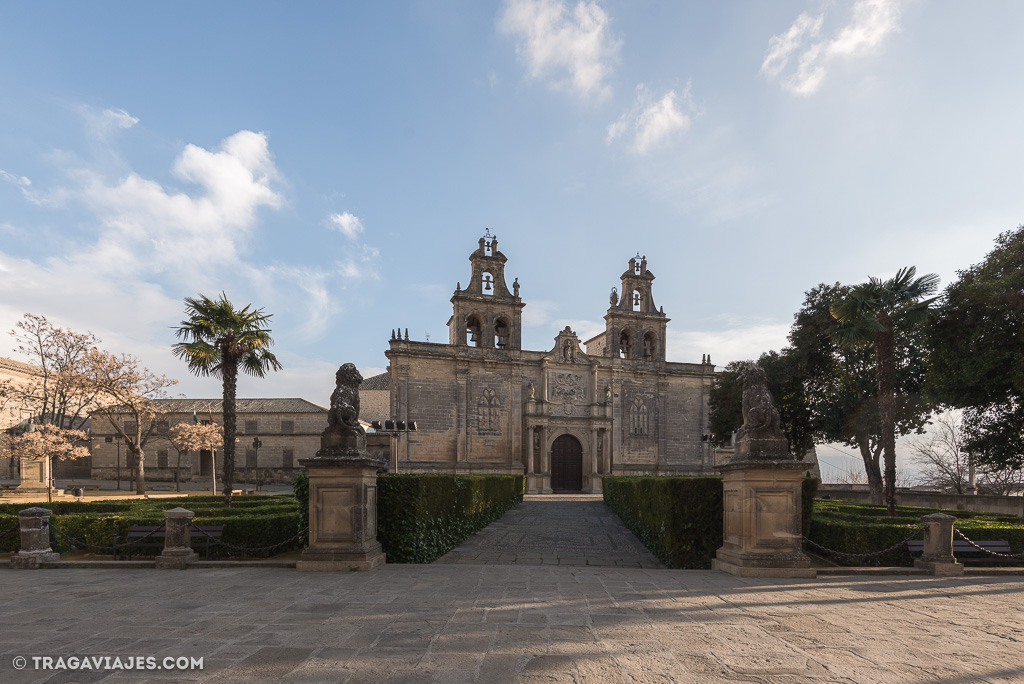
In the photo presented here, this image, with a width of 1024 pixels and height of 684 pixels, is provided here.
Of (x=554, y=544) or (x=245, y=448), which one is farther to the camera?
(x=245, y=448)

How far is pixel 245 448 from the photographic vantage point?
45.1 metres

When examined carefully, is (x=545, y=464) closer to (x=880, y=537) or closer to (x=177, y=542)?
(x=880, y=537)

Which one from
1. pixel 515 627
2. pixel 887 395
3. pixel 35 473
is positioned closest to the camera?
pixel 515 627

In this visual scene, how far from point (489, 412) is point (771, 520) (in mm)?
30511

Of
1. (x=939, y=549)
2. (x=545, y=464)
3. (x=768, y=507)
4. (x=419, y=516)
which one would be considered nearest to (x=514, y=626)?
(x=419, y=516)

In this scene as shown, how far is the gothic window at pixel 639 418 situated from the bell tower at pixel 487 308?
9.77 m

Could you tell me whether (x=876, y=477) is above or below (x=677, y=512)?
below

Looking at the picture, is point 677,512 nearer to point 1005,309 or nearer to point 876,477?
point 1005,309

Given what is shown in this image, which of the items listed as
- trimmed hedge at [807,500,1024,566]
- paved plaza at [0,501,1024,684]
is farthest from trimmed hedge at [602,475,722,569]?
trimmed hedge at [807,500,1024,566]

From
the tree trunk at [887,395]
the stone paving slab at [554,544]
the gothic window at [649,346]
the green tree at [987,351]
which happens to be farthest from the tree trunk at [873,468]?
the gothic window at [649,346]

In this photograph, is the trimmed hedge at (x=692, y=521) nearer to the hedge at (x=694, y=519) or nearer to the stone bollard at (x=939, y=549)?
the hedge at (x=694, y=519)

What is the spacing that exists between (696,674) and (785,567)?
5.30m

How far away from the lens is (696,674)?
15.1 feet

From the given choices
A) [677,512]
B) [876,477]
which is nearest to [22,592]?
[677,512]
